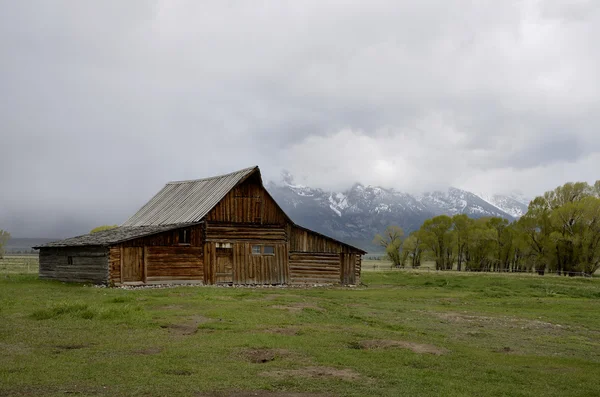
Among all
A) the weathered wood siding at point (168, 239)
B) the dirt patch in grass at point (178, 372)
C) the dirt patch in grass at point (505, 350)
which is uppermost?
the weathered wood siding at point (168, 239)

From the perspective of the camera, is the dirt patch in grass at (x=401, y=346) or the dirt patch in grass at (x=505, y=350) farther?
the dirt patch in grass at (x=505, y=350)

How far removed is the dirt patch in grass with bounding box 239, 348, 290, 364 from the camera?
49.8 feet

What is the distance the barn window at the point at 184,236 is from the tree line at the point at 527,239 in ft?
191

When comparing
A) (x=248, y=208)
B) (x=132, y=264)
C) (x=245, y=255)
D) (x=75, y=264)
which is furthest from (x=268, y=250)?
(x=75, y=264)

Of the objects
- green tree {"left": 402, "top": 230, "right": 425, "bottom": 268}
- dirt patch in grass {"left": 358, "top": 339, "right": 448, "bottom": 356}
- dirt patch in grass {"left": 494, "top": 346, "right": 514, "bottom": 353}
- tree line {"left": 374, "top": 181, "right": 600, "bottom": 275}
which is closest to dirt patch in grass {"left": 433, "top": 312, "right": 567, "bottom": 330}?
dirt patch in grass {"left": 494, "top": 346, "right": 514, "bottom": 353}

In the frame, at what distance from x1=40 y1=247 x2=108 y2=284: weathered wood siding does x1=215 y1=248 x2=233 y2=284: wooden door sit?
8784mm

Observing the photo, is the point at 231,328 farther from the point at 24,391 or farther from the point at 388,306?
the point at 388,306

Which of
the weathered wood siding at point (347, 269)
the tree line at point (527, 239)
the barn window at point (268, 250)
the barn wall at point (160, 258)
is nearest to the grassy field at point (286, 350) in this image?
the barn wall at point (160, 258)

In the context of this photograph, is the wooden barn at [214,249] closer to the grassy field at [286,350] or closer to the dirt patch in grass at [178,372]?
the grassy field at [286,350]

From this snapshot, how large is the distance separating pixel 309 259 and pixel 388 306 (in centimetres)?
1870

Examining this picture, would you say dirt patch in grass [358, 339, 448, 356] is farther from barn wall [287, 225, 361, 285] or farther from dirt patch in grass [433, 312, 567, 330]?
barn wall [287, 225, 361, 285]

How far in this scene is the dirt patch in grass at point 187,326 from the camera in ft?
64.1

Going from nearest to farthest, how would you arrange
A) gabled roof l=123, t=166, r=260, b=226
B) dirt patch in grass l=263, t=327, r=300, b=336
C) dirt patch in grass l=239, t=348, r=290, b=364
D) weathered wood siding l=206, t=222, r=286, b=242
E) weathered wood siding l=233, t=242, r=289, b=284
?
dirt patch in grass l=239, t=348, r=290, b=364
dirt patch in grass l=263, t=327, r=300, b=336
weathered wood siding l=206, t=222, r=286, b=242
weathered wood siding l=233, t=242, r=289, b=284
gabled roof l=123, t=166, r=260, b=226

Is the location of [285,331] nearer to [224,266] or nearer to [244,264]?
[224,266]
